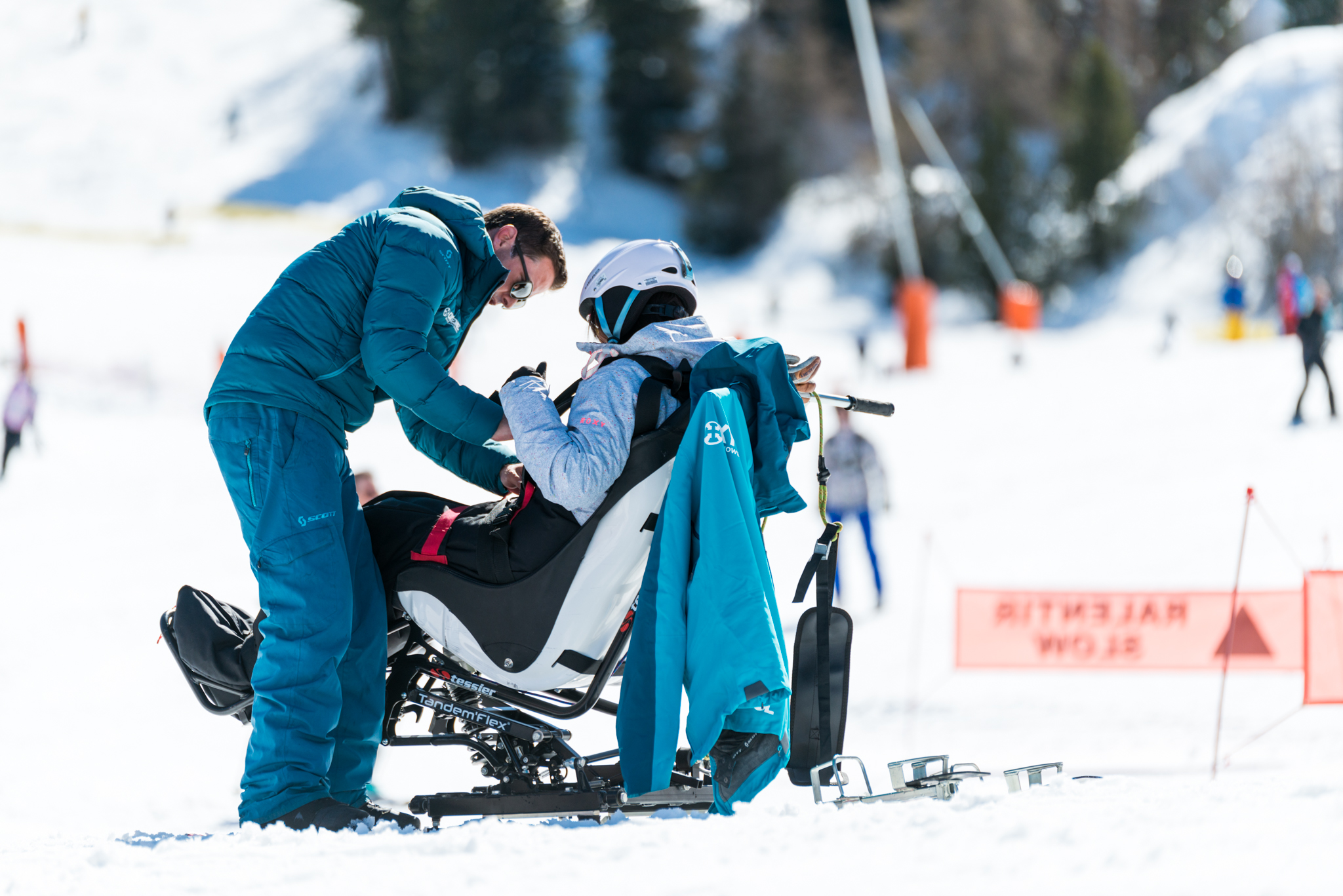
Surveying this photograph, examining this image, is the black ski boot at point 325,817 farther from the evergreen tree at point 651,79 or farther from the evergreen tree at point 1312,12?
the evergreen tree at point 1312,12

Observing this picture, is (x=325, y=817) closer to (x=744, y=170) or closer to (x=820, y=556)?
(x=820, y=556)

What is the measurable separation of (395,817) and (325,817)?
18cm

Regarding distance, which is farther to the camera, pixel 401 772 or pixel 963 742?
pixel 963 742

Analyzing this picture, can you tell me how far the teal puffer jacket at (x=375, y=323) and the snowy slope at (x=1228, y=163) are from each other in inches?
1379

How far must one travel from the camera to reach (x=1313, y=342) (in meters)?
14.8

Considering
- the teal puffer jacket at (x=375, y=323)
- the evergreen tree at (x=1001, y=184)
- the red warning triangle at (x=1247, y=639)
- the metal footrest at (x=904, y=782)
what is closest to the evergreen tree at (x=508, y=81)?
the evergreen tree at (x=1001, y=184)

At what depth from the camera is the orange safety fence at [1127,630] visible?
7242 millimetres

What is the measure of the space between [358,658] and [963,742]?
453cm

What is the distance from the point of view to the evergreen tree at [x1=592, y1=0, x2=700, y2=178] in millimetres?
46969

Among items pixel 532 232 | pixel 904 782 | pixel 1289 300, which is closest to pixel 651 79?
pixel 1289 300

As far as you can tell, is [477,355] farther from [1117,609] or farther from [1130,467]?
[1117,609]

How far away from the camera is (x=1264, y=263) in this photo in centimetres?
3491

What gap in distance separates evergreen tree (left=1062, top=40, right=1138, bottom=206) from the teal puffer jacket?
40046 mm

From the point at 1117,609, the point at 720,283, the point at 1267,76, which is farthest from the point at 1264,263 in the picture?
the point at 1117,609
